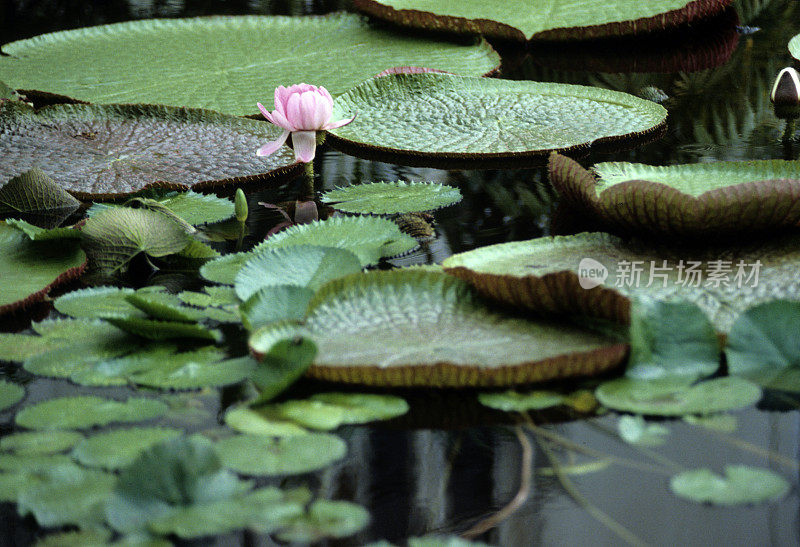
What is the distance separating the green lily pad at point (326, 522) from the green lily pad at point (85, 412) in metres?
0.27

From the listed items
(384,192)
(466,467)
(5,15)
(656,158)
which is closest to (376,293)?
(466,467)

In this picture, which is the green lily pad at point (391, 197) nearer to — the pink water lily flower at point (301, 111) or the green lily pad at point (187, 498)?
the pink water lily flower at point (301, 111)

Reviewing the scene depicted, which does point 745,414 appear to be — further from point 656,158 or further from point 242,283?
point 656,158

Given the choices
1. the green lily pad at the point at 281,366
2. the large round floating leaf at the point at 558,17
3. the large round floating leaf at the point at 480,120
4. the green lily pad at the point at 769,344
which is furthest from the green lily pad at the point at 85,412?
the large round floating leaf at the point at 558,17

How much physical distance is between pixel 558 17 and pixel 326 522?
8.80ft

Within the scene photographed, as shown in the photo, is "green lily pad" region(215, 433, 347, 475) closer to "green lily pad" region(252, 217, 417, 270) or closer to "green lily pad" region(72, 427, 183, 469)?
"green lily pad" region(72, 427, 183, 469)

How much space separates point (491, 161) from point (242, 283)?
89cm

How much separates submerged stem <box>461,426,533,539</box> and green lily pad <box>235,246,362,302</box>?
0.45m

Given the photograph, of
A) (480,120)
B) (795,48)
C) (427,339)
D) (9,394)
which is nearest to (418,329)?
(427,339)

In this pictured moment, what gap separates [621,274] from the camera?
1253 mm

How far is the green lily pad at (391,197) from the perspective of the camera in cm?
173

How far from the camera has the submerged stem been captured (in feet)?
2.77

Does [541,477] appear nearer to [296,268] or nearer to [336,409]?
[336,409]

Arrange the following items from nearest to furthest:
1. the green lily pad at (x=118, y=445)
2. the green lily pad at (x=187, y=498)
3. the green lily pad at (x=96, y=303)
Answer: the green lily pad at (x=187, y=498)
the green lily pad at (x=118, y=445)
the green lily pad at (x=96, y=303)
